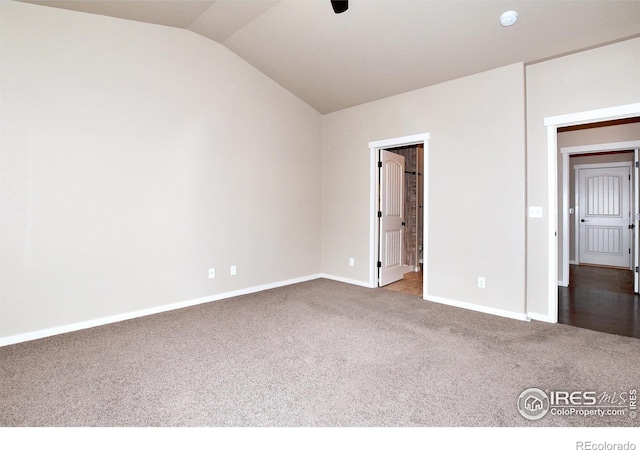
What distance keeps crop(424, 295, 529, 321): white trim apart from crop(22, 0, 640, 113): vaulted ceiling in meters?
2.72

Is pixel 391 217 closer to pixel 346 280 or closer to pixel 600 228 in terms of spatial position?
pixel 346 280

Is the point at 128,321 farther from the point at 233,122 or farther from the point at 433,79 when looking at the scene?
the point at 433,79

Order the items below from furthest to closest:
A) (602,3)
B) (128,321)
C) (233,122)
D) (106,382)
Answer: (233,122) < (128,321) < (602,3) < (106,382)

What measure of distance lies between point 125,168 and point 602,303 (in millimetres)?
5955

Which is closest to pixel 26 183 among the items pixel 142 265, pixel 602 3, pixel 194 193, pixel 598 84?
pixel 142 265

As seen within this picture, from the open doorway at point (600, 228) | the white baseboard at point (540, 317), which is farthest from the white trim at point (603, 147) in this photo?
the white baseboard at point (540, 317)

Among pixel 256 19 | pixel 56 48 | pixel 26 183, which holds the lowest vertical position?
pixel 26 183

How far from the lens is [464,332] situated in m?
3.06

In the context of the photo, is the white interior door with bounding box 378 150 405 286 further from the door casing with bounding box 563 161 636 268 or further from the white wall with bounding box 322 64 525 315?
the door casing with bounding box 563 161 636 268

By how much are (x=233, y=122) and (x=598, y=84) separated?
4.06 m

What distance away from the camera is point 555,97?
333 cm

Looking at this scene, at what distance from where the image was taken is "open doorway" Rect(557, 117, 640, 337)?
3771 mm

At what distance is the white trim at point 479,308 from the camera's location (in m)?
3.44

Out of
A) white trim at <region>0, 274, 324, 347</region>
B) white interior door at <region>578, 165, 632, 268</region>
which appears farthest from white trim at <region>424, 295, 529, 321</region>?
white interior door at <region>578, 165, 632, 268</region>
